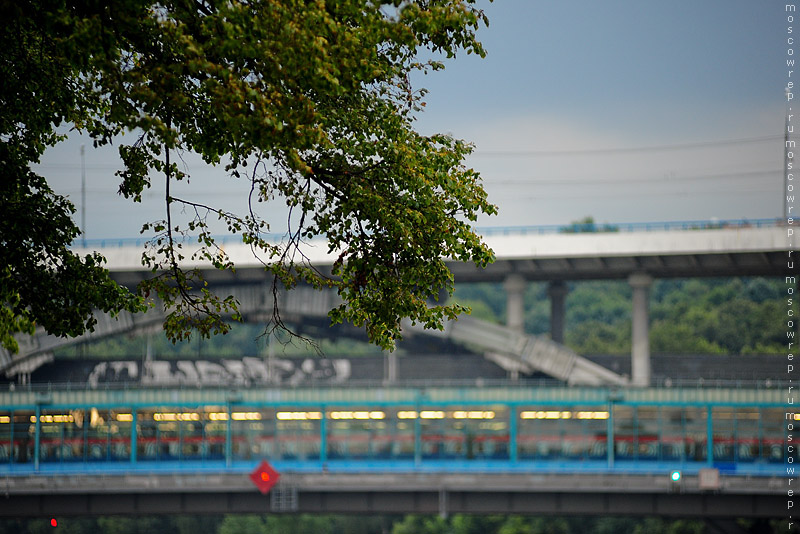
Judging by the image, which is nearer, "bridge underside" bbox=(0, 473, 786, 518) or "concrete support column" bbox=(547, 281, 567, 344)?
"bridge underside" bbox=(0, 473, 786, 518)

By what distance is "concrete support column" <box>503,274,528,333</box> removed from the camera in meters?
68.2

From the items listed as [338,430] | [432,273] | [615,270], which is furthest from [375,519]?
[432,273]

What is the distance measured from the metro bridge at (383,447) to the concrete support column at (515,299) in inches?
→ 825

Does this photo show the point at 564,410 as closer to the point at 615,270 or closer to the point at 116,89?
the point at 615,270

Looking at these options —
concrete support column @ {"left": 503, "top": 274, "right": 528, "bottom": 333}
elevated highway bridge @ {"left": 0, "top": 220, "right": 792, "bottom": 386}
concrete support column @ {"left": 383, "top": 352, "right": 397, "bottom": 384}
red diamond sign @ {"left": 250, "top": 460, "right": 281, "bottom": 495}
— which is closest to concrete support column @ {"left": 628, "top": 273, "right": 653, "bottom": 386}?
elevated highway bridge @ {"left": 0, "top": 220, "right": 792, "bottom": 386}

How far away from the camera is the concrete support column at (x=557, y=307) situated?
71.8m

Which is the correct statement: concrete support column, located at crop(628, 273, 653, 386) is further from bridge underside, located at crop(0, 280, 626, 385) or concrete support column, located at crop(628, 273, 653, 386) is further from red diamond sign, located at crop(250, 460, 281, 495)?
red diamond sign, located at crop(250, 460, 281, 495)

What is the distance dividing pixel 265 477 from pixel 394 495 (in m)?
5.32

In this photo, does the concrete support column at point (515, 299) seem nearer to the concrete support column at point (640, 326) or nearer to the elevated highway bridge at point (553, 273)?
the elevated highway bridge at point (553, 273)

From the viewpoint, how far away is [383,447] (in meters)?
46.5

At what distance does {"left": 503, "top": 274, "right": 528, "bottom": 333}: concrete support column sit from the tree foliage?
5250 cm

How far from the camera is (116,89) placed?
1252 cm

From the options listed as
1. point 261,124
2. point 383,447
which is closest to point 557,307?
point 383,447

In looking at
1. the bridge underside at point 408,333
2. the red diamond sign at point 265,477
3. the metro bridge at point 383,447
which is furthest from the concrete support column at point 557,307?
the red diamond sign at point 265,477
